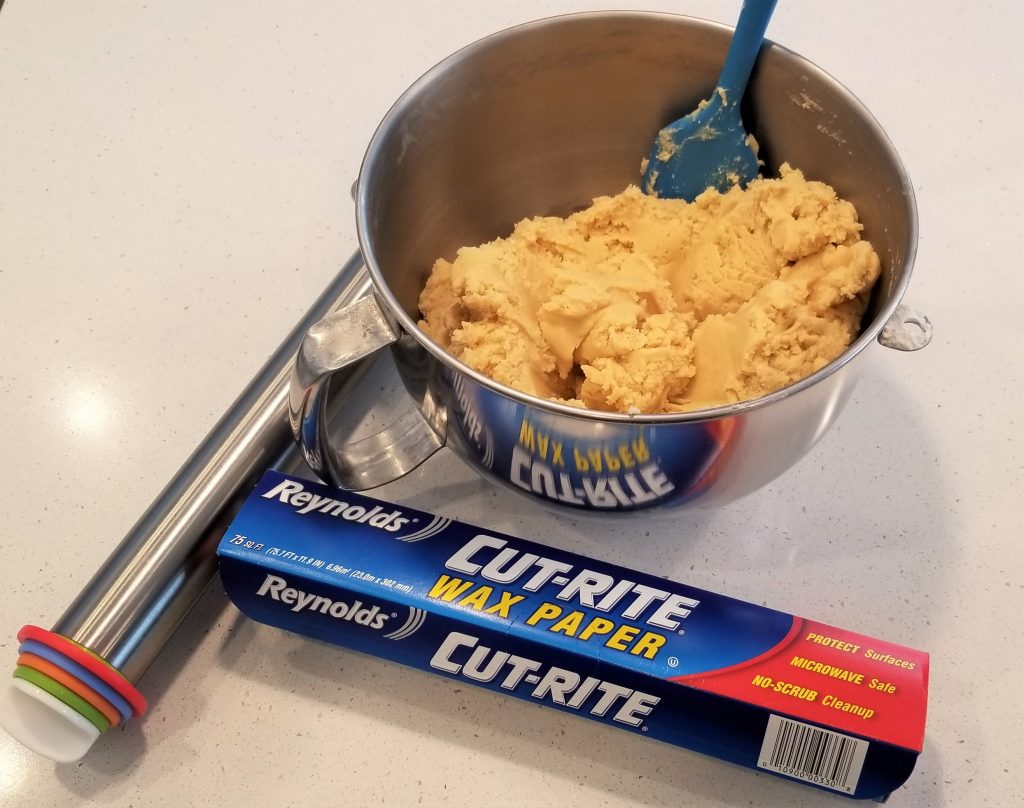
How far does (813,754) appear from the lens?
515 millimetres

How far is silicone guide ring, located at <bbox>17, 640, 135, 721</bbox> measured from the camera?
543 mm

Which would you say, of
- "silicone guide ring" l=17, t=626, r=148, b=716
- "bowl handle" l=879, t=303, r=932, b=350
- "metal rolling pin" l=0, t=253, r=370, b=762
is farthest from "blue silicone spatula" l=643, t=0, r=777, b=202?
"silicone guide ring" l=17, t=626, r=148, b=716

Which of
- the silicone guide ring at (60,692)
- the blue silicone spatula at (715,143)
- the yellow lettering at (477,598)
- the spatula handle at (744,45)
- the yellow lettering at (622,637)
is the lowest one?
the yellow lettering at (622,637)

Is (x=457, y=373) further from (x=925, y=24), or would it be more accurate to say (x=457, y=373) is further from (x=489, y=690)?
(x=925, y=24)

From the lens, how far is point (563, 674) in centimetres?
Result: 54

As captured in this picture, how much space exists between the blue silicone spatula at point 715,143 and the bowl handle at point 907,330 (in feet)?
0.66

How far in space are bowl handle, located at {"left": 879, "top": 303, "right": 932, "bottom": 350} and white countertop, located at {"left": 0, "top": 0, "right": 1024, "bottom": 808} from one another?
18cm

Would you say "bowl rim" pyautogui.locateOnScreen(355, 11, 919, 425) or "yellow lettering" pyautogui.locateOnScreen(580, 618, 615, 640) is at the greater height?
"bowl rim" pyautogui.locateOnScreen(355, 11, 919, 425)

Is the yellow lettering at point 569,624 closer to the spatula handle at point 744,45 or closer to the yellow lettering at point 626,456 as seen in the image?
the yellow lettering at point 626,456

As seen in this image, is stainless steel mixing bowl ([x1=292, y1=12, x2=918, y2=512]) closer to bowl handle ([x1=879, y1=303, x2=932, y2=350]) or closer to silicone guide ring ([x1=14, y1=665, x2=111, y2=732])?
bowl handle ([x1=879, y1=303, x2=932, y2=350])

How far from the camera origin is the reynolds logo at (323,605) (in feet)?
1.83

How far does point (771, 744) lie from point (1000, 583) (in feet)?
0.78

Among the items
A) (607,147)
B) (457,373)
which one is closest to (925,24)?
(607,147)

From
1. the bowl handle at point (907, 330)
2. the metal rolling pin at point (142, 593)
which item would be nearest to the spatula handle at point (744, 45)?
the bowl handle at point (907, 330)
